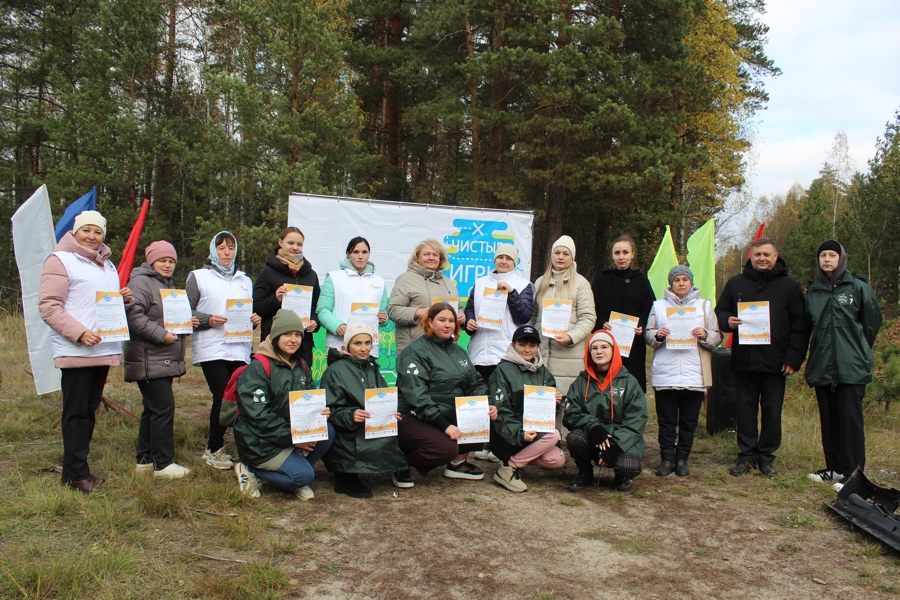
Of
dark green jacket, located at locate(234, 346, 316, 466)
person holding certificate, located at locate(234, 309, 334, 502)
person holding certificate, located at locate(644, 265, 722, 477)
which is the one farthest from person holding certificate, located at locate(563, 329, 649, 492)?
dark green jacket, located at locate(234, 346, 316, 466)

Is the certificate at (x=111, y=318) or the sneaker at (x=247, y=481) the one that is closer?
the certificate at (x=111, y=318)

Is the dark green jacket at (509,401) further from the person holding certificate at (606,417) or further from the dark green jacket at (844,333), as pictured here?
the dark green jacket at (844,333)

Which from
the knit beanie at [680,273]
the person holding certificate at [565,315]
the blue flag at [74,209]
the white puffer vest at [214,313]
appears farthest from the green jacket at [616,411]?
the blue flag at [74,209]

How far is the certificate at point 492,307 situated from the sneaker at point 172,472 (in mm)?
2629

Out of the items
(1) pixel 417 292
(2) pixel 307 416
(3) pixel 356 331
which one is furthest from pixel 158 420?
(1) pixel 417 292

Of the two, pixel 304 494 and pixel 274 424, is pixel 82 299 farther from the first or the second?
pixel 304 494

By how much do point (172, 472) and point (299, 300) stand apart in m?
1.65

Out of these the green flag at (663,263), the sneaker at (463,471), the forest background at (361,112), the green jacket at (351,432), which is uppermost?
the forest background at (361,112)

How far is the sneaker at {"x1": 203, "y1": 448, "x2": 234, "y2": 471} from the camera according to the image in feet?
17.1

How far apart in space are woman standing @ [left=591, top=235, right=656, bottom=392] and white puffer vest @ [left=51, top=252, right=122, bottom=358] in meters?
3.92

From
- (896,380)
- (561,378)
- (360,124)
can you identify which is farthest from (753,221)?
(561,378)

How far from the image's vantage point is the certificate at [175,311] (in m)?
4.82

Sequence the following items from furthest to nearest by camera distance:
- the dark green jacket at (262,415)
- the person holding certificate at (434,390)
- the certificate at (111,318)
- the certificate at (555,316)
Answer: the certificate at (555,316), the person holding certificate at (434,390), the dark green jacket at (262,415), the certificate at (111,318)

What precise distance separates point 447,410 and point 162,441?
2157 millimetres
